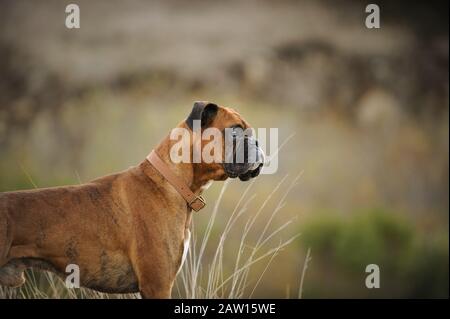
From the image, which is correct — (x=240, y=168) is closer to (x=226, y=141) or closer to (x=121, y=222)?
(x=226, y=141)

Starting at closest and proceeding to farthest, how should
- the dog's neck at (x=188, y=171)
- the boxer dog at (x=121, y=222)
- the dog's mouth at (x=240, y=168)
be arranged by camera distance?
the boxer dog at (x=121, y=222), the dog's mouth at (x=240, y=168), the dog's neck at (x=188, y=171)

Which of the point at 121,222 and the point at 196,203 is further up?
the point at 196,203

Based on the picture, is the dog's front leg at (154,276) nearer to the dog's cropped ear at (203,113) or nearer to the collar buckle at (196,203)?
the collar buckle at (196,203)

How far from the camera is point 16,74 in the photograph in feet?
27.0

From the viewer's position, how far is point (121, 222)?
448 centimetres

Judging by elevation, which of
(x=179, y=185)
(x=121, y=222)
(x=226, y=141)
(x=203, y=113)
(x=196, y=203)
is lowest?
(x=121, y=222)

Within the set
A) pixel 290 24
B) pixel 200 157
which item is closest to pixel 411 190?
pixel 290 24

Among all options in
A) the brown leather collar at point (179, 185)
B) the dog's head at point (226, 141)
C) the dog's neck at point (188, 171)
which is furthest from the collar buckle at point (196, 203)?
the dog's head at point (226, 141)

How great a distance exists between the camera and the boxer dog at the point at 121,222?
14.1 ft

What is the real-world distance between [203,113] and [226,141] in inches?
10.7

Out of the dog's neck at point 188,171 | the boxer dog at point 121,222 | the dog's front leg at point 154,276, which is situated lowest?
the dog's front leg at point 154,276

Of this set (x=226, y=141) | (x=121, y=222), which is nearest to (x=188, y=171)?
(x=226, y=141)

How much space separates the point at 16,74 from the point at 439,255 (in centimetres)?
645

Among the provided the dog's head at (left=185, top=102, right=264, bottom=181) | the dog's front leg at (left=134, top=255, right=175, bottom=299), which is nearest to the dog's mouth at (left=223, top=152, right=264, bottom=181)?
the dog's head at (left=185, top=102, right=264, bottom=181)
